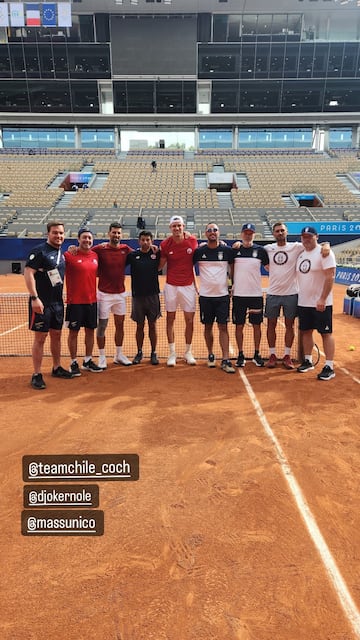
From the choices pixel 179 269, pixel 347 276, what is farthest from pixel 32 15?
pixel 179 269

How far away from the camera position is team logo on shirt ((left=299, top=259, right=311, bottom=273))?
5984 mm

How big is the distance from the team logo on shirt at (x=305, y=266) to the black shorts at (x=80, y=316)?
3.24m

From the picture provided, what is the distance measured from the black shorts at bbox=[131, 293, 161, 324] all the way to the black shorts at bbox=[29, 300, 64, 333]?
1.24 metres

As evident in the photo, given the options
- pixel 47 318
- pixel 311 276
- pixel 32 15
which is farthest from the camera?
pixel 32 15

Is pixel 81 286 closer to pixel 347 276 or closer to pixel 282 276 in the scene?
pixel 282 276

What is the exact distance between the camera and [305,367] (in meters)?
6.45

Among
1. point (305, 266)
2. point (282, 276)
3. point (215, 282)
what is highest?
point (305, 266)

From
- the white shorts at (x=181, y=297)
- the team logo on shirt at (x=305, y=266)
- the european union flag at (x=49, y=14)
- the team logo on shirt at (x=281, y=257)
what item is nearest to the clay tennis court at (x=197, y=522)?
the white shorts at (x=181, y=297)

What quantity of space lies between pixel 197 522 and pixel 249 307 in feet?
12.9

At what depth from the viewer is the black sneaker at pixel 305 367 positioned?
252 inches

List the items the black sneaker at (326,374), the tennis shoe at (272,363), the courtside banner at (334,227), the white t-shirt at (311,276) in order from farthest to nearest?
the courtside banner at (334,227) < the tennis shoe at (272,363) < the black sneaker at (326,374) < the white t-shirt at (311,276)

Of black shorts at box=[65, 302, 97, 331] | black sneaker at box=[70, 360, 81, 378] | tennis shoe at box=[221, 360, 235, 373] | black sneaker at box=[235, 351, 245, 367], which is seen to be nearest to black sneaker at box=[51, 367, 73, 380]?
black sneaker at box=[70, 360, 81, 378]

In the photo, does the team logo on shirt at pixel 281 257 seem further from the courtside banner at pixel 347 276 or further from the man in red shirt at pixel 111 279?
the courtside banner at pixel 347 276

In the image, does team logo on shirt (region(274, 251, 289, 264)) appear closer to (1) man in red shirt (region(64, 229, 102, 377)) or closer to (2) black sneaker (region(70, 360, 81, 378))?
(1) man in red shirt (region(64, 229, 102, 377))
